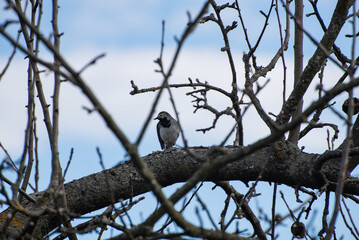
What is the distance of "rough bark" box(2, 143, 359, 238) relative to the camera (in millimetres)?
4117

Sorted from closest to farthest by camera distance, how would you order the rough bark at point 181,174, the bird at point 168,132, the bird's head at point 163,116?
1. the rough bark at point 181,174
2. the bird at point 168,132
3. the bird's head at point 163,116

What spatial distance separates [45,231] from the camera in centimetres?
419

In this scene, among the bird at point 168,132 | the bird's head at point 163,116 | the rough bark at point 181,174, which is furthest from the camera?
the bird's head at point 163,116

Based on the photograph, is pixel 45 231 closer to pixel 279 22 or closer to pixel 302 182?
pixel 302 182

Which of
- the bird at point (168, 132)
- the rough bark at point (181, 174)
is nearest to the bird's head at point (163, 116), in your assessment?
the bird at point (168, 132)

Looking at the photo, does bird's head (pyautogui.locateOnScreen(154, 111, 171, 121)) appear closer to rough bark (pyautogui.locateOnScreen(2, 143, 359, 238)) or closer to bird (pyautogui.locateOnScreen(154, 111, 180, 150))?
bird (pyautogui.locateOnScreen(154, 111, 180, 150))

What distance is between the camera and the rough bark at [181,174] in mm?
4117

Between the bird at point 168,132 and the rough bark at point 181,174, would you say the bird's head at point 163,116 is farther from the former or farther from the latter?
the rough bark at point 181,174

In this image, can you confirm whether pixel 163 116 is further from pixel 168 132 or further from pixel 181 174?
pixel 181 174

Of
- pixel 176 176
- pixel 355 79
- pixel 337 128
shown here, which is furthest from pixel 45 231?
pixel 355 79

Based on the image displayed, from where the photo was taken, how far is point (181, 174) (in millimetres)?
4410

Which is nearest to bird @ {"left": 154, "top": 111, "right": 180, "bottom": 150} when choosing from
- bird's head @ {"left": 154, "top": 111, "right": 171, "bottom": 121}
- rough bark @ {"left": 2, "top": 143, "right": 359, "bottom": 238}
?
bird's head @ {"left": 154, "top": 111, "right": 171, "bottom": 121}

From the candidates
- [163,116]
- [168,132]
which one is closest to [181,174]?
[168,132]

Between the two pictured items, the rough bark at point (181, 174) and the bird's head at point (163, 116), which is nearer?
the rough bark at point (181, 174)
